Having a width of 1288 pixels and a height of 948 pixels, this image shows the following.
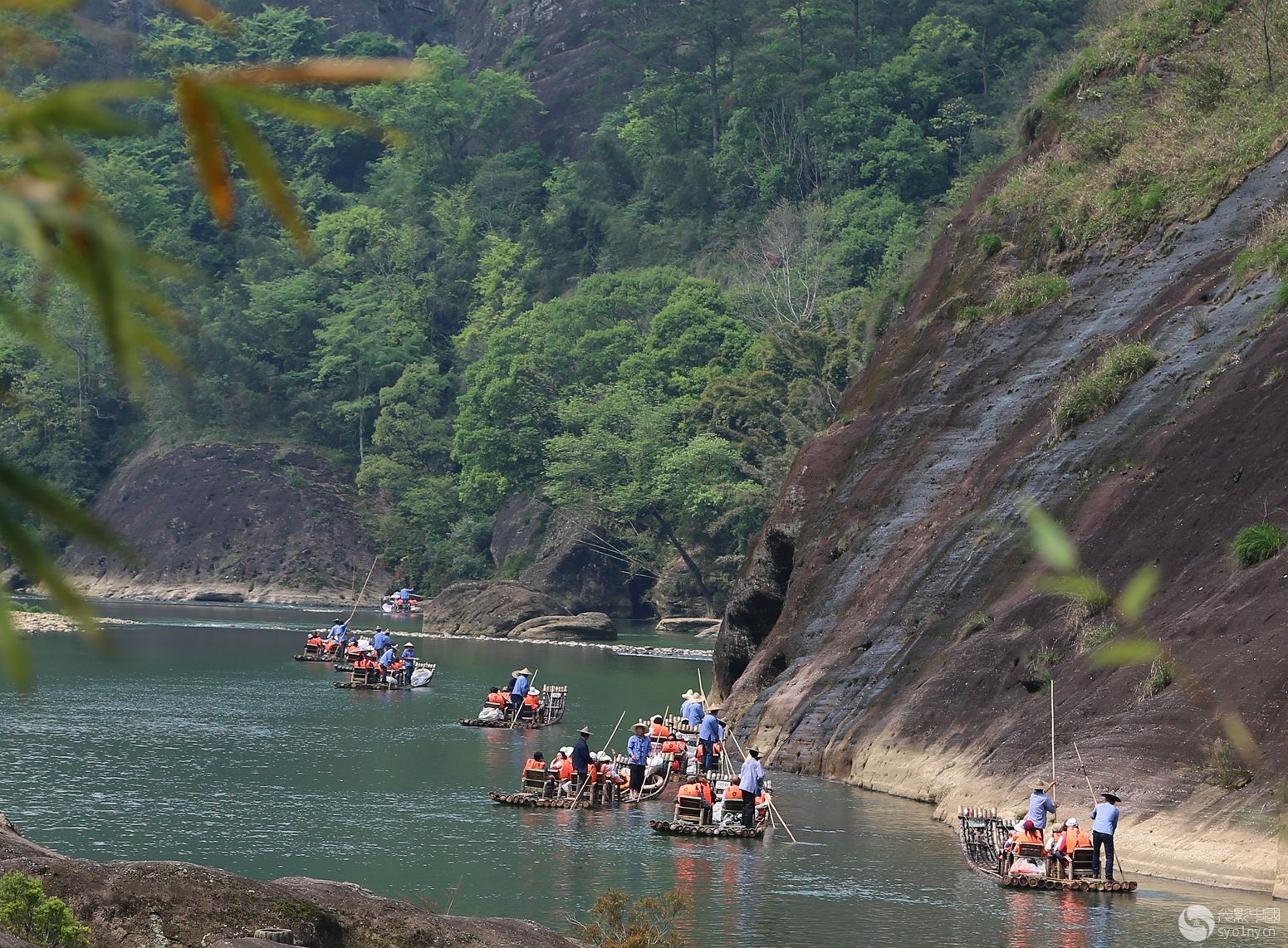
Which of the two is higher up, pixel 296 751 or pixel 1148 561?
pixel 1148 561

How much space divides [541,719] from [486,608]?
43.0 m

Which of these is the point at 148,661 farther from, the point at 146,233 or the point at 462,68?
the point at 462,68

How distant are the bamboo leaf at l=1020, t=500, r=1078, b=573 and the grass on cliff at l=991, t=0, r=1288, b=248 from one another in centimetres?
1250

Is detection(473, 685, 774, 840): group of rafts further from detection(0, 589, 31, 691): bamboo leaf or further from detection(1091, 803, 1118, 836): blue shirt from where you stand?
detection(0, 589, 31, 691): bamboo leaf

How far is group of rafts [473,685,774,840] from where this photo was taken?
32312 millimetres

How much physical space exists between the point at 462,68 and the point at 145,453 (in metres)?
46.3

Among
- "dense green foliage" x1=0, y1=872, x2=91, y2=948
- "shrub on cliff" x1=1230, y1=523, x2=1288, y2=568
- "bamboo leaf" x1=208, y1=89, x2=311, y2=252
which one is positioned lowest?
"dense green foliage" x1=0, y1=872, x2=91, y2=948

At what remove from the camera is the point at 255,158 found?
3197mm

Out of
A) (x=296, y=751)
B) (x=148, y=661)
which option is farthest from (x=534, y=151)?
(x=296, y=751)

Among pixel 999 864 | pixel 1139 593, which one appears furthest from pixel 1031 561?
pixel 999 864

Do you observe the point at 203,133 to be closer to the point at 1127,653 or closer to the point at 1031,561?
the point at 1127,653

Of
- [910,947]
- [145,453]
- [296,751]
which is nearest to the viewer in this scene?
[910,947]

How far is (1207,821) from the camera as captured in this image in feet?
81.8

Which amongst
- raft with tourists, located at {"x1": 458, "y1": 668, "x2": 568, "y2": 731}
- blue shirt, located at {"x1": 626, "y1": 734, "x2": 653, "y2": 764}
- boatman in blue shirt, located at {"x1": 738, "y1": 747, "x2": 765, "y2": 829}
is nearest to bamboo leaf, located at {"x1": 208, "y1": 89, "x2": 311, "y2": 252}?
boatman in blue shirt, located at {"x1": 738, "y1": 747, "x2": 765, "y2": 829}
